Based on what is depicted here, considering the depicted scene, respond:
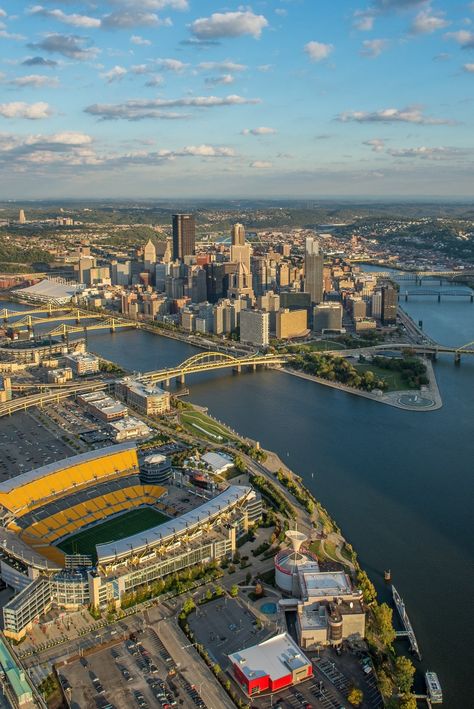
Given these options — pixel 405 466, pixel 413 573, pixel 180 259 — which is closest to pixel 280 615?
pixel 413 573

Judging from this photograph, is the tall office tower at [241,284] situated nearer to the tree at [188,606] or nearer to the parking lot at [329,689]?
the tree at [188,606]

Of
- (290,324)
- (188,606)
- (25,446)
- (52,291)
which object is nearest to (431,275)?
(290,324)

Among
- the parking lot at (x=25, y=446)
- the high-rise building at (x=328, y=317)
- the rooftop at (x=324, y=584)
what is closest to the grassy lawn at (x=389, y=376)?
the high-rise building at (x=328, y=317)

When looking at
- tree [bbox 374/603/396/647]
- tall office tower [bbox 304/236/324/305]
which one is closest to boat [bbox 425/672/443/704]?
tree [bbox 374/603/396/647]

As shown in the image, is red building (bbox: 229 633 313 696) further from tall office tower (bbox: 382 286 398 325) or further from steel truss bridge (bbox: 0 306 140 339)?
tall office tower (bbox: 382 286 398 325)

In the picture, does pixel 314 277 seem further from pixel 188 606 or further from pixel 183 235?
pixel 188 606
